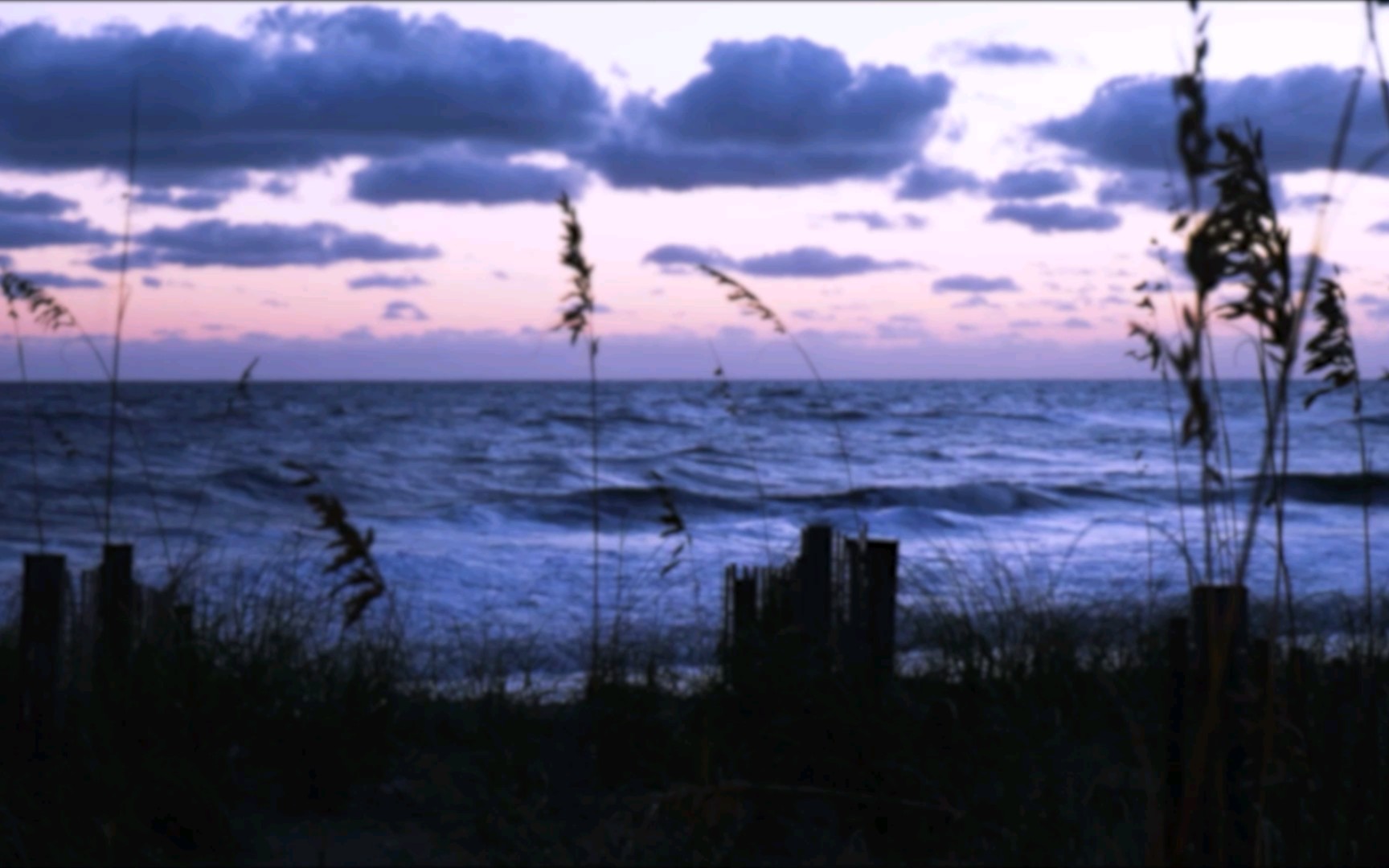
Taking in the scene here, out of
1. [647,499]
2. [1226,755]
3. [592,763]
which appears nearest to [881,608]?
[592,763]

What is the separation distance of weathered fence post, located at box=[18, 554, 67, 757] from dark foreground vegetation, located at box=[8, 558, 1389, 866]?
0.14 ft

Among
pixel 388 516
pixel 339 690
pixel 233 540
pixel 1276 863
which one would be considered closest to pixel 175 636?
pixel 339 690

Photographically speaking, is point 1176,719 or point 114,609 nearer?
point 1176,719

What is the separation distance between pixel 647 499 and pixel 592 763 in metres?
16.5

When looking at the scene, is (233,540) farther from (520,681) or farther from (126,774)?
(126,774)

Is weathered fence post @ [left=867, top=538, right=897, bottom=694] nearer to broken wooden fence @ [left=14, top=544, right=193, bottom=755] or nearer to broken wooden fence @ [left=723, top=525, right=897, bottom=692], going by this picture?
broken wooden fence @ [left=723, top=525, right=897, bottom=692]

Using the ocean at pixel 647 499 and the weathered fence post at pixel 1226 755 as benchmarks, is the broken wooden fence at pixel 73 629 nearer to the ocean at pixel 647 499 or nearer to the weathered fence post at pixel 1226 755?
the ocean at pixel 647 499

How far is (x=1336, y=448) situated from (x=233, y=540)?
1085 inches

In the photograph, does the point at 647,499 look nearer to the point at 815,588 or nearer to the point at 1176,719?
the point at 815,588

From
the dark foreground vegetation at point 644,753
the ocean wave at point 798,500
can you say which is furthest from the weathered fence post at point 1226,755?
the ocean wave at point 798,500

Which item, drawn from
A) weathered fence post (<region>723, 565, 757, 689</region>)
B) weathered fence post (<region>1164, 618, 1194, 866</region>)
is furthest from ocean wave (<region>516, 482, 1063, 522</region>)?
weathered fence post (<region>1164, 618, 1194, 866</region>)

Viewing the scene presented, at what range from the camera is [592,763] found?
14.8 ft

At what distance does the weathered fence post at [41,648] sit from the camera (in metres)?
4.30

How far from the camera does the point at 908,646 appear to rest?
5.35m
